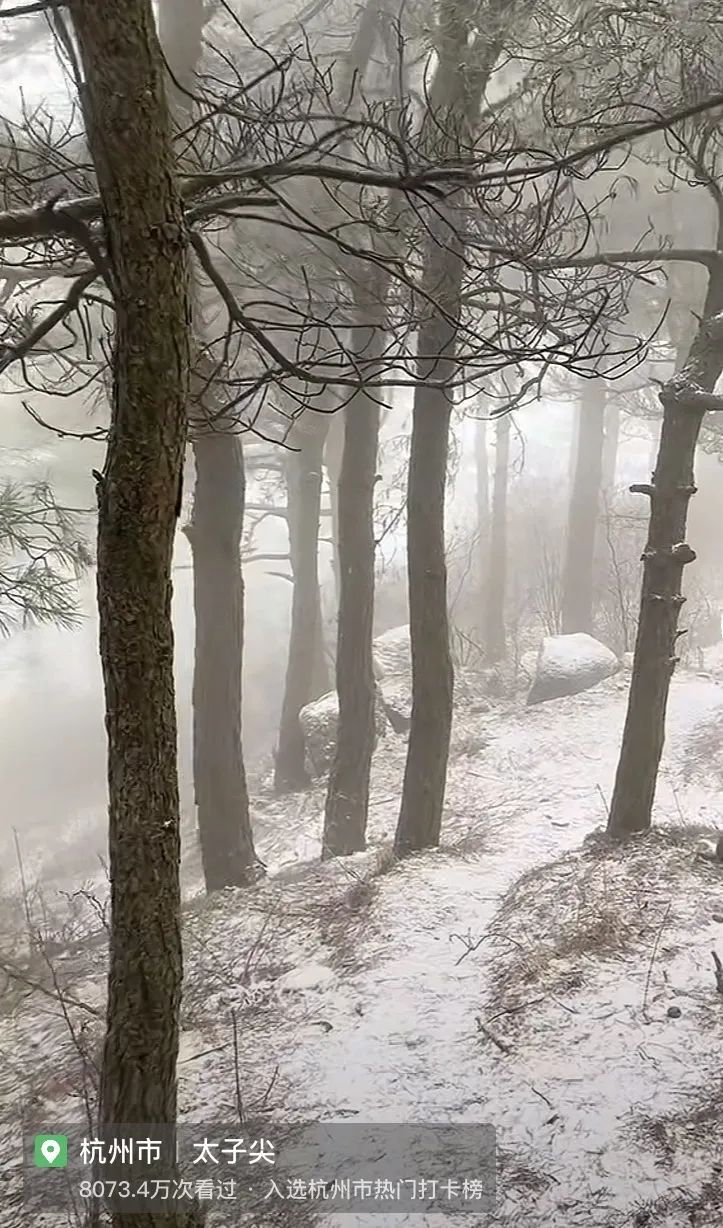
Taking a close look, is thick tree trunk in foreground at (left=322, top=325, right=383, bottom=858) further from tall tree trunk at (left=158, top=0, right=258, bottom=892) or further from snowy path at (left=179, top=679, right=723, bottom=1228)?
snowy path at (left=179, top=679, right=723, bottom=1228)

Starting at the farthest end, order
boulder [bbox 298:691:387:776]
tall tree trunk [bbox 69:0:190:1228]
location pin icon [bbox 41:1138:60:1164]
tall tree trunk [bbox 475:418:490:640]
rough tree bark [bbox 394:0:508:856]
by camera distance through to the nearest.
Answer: tall tree trunk [bbox 475:418:490:640] → boulder [bbox 298:691:387:776] → rough tree bark [bbox 394:0:508:856] → location pin icon [bbox 41:1138:60:1164] → tall tree trunk [bbox 69:0:190:1228]

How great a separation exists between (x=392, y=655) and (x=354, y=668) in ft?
17.9

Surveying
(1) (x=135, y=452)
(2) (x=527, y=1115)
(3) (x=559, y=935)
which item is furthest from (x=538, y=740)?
(1) (x=135, y=452)

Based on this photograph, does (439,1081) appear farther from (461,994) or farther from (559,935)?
(559,935)

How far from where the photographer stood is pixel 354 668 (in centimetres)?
927

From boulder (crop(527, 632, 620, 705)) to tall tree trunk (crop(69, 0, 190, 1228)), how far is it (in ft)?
34.5

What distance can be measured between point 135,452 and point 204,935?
16.2 ft

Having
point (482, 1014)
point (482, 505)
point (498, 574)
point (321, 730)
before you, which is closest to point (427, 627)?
point (482, 1014)

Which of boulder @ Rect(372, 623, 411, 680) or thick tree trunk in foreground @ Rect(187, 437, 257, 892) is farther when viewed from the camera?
boulder @ Rect(372, 623, 411, 680)

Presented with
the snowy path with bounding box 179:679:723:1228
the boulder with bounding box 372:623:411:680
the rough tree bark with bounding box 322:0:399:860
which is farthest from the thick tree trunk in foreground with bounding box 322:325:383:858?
the boulder with bounding box 372:623:411:680

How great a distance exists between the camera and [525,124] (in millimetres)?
7602

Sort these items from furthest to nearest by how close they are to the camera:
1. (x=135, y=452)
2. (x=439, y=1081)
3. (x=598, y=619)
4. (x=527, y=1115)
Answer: (x=598, y=619)
(x=439, y=1081)
(x=527, y=1115)
(x=135, y=452)

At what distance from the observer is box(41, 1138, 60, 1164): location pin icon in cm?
422
